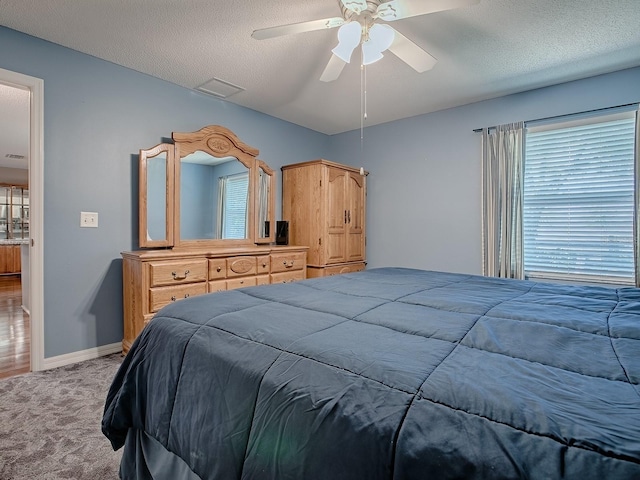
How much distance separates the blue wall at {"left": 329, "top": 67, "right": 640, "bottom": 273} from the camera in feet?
10.7

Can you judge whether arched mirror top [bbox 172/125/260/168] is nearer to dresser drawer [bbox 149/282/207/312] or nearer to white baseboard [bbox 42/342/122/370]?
dresser drawer [bbox 149/282/207/312]

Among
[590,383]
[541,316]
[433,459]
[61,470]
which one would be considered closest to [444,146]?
[541,316]

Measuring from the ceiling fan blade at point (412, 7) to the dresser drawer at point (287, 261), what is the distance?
2325mm

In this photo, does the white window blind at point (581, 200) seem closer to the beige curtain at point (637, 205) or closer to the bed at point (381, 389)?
the beige curtain at point (637, 205)

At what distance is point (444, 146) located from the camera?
387 cm

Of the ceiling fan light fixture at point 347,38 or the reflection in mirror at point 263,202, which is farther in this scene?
the reflection in mirror at point 263,202

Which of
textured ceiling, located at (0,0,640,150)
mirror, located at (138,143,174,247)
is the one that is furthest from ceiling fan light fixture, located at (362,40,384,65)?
mirror, located at (138,143,174,247)

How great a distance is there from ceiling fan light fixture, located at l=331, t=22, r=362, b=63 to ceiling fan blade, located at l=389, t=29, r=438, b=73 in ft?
0.74

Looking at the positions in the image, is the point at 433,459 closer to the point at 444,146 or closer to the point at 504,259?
the point at 504,259

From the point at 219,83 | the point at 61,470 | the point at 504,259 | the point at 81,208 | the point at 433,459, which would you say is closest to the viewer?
the point at 433,459

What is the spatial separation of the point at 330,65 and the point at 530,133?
2.29 meters

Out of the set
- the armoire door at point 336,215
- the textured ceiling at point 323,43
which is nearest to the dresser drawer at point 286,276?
the armoire door at point 336,215

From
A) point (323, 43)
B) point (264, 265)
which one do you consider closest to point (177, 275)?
point (264, 265)

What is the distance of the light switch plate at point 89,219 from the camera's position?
270 cm
